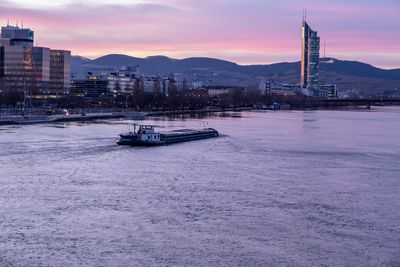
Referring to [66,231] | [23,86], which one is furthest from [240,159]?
[23,86]

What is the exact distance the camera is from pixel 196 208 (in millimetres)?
6977

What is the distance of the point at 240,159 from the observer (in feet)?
36.9

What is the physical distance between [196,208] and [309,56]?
7886cm

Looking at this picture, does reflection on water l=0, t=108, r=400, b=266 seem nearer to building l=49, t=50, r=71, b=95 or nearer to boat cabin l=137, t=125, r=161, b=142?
boat cabin l=137, t=125, r=161, b=142

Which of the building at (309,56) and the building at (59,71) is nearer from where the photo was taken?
the building at (59,71)

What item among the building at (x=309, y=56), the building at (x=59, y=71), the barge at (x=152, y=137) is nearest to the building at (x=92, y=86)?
the building at (x=59, y=71)

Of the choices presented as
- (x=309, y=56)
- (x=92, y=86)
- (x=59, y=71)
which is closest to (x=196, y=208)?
(x=59, y=71)

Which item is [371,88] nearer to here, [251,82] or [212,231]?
[251,82]

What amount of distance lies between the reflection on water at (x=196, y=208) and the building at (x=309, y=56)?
236 feet

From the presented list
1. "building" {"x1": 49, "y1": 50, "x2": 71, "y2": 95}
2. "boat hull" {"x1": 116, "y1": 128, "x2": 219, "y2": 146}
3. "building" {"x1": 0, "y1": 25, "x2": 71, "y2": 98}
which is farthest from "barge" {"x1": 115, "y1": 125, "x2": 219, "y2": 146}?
"building" {"x1": 49, "y1": 50, "x2": 71, "y2": 95}

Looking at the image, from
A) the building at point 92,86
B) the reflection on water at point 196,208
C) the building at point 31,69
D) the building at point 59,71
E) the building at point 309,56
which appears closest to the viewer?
the reflection on water at point 196,208

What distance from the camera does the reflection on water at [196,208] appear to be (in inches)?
214

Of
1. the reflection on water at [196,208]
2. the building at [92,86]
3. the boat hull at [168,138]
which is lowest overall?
the reflection on water at [196,208]

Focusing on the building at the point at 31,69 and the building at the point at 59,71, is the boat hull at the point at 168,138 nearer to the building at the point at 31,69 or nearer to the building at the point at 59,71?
the building at the point at 31,69
